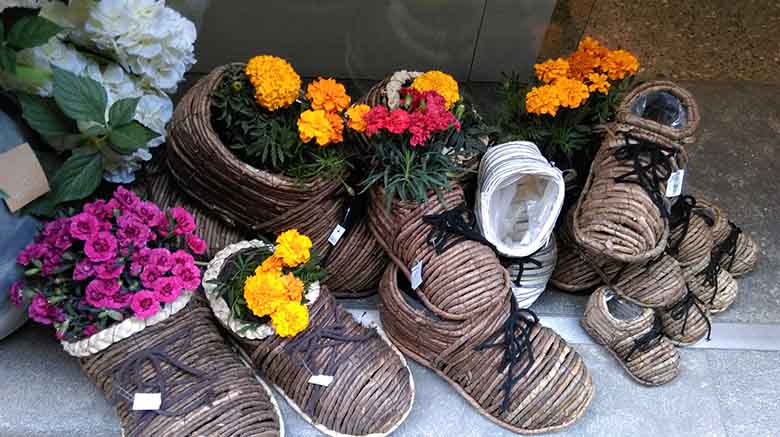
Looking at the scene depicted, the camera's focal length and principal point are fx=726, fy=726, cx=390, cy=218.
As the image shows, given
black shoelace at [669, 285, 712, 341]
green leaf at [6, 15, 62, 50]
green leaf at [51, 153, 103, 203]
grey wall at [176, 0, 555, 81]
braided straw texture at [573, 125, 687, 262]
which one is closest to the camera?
green leaf at [6, 15, 62, 50]

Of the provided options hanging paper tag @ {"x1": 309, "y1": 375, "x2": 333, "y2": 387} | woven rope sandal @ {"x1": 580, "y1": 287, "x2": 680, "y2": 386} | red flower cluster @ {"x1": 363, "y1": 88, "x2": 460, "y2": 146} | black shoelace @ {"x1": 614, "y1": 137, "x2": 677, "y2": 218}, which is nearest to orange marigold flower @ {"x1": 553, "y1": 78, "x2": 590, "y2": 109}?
black shoelace @ {"x1": 614, "y1": 137, "x2": 677, "y2": 218}

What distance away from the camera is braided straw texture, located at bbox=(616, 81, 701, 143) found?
1238 mm

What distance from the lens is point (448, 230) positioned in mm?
1191

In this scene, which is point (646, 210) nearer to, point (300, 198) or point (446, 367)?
point (446, 367)

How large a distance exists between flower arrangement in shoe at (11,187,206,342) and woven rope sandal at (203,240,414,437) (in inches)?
3.6

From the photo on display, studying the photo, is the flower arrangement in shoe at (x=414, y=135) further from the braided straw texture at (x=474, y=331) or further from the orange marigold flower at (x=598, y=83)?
the orange marigold flower at (x=598, y=83)

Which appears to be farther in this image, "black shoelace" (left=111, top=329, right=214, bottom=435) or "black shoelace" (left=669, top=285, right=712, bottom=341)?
"black shoelace" (left=669, top=285, right=712, bottom=341)

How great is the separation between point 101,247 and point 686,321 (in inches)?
40.4

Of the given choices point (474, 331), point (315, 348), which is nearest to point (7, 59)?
point (315, 348)

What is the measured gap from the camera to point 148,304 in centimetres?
106

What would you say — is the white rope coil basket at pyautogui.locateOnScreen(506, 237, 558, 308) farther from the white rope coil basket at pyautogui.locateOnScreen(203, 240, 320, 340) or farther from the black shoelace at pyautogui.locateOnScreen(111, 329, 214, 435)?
the black shoelace at pyautogui.locateOnScreen(111, 329, 214, 435)

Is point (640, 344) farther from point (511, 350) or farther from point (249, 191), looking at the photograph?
point (249, 191)

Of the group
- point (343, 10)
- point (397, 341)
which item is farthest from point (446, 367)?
point (343, 10)

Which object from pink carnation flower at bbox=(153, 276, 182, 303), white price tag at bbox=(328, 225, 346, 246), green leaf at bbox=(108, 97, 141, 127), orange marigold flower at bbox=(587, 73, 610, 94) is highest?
orange marigold flower at bbox=(587, 73, 610, 94)
